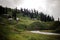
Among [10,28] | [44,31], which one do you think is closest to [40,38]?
[44,31]

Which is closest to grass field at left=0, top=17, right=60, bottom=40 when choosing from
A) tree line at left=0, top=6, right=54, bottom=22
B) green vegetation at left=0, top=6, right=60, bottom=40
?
green vegetation at left=0, top=6, right=60, bottom=40

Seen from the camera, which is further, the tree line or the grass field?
the tree line

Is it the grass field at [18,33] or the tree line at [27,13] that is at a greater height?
the tree line at [27,13]

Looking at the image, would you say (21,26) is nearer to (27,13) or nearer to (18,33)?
(18,33)

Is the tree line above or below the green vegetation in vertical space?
above

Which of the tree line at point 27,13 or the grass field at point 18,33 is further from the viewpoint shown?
the tree line at point 27,13

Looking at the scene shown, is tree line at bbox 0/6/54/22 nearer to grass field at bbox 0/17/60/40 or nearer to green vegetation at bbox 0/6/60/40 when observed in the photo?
green vegetation at bbox 0/6/60/40

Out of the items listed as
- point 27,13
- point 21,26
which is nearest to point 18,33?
point 21,26

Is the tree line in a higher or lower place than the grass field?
higher

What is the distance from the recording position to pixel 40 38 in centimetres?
250

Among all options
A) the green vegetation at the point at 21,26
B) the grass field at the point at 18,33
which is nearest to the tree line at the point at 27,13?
the green vegetation at the point at 21,26

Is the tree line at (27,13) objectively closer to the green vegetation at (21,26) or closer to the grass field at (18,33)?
the green vegetation at (21,26)

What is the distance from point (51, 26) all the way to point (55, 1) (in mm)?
543

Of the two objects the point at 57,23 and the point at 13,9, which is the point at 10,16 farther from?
the point at 57,23
